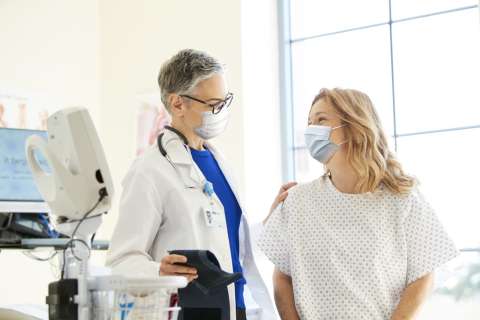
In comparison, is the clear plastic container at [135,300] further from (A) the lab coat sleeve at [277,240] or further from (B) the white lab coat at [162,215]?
(A) the lab coat sleeve at [277,240]

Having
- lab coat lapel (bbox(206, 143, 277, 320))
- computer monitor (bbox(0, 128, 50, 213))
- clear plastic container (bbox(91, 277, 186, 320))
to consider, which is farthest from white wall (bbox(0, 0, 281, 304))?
clear plastic container (bbox(91, 277, 186, 320))

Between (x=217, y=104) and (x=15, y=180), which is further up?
Result: (x=217, y=104)

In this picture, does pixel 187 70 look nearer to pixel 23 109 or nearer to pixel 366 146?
pixel 366 146

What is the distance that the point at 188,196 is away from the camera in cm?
220

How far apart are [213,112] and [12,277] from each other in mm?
2447

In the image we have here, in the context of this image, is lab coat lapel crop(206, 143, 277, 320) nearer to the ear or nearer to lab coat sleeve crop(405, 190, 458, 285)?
the ear

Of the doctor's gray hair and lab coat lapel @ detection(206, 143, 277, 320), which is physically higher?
the doctor's gray hair

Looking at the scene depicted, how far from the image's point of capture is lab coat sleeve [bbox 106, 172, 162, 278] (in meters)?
2.08

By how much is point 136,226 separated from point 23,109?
261cm

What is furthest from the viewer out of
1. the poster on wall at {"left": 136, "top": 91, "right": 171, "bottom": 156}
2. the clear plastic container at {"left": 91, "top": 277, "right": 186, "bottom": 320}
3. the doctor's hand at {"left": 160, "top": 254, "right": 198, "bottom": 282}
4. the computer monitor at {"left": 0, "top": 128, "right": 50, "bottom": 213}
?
the poster on wall at {"left": 136, "top": 91, "right": 171, "bottom": 156}

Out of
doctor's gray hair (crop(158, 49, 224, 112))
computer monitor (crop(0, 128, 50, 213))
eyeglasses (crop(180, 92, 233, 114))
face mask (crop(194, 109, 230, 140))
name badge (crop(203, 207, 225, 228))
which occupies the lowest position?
name badge (crop(203, 207, 225, 228))

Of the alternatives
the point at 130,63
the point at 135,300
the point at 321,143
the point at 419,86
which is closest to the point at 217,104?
the point at 321,143

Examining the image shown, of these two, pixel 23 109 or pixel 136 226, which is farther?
pixel 23 109

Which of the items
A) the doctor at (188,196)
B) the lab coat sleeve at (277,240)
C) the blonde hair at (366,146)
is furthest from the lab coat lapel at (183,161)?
the blonde hair at (366,146)
